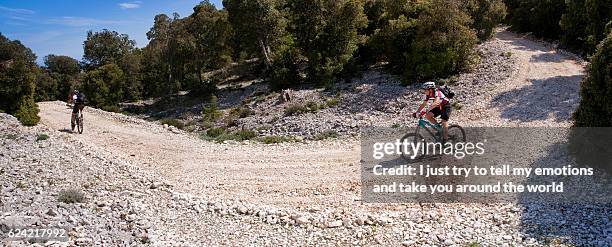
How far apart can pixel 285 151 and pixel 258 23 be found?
2184cm

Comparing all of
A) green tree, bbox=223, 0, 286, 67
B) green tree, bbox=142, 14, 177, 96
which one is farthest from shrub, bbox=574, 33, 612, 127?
green tree, bbox=142, 14, 177, 96

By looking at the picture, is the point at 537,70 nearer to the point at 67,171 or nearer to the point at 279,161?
the point at 279,161

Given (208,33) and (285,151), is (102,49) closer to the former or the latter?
(208,33)

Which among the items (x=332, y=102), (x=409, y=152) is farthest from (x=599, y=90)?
(x=332, y=102)

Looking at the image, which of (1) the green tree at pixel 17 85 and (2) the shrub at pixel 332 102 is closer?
(1) the green tree at pixel 17 85

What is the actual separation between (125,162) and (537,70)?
2485cm

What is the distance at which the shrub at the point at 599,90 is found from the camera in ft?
39.8

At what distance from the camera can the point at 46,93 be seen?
5600 centimetres

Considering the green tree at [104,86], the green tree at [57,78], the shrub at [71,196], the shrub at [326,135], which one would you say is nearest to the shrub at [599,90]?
the shrub at [326,135]

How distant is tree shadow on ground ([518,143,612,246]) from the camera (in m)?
9.75

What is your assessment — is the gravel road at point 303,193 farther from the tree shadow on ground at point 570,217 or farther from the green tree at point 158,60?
the green tree at point 158,60

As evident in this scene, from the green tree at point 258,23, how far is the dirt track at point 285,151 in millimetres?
14633

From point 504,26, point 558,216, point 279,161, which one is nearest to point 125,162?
point 279,161

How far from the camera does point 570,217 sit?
34.8ft
